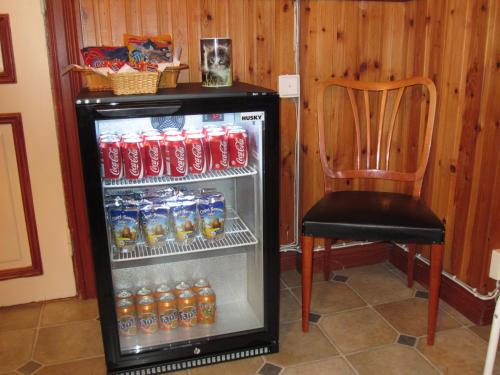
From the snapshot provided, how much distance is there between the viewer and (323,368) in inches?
77.0

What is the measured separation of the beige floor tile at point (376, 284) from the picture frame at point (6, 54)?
1888 mm

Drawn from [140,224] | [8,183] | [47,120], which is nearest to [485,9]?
[140,224]

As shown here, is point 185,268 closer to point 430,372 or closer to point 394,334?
point 394,334

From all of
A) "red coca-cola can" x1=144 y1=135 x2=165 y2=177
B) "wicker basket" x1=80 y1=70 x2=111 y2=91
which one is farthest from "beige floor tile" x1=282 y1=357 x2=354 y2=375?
"wicker basket" x1=80 y1=70 x2=111 y2=91

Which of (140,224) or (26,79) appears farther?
(26,79)

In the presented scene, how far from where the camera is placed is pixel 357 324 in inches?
88.6

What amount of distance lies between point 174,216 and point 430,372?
3.82 feet

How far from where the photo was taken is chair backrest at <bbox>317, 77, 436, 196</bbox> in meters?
2.28

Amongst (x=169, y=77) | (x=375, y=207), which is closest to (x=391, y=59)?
(x=375, y=207)

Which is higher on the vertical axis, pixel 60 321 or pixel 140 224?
pixel 140 224

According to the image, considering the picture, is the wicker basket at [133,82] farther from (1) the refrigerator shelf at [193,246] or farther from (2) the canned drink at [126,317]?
(2) the canned drink at [126,317]

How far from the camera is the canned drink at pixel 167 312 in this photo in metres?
2.05

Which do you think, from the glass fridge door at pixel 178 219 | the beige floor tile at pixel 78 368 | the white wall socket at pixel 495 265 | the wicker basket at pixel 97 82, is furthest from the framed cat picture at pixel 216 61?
the white wall socket at pixel 495 265

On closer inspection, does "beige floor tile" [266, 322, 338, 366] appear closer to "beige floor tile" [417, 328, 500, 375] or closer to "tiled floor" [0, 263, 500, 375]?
"tiled floor" [0, 263, 500, 375]
